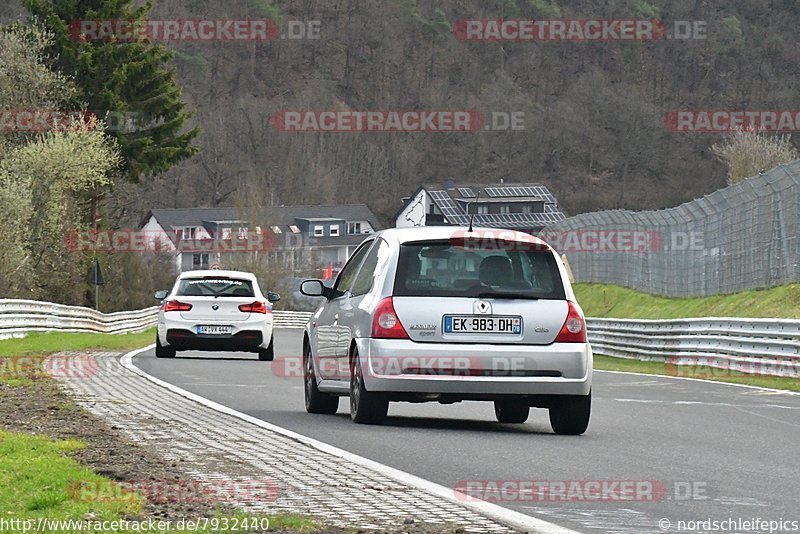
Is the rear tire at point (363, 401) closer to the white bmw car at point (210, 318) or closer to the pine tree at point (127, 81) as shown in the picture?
the white bmw car at point (210, 318)

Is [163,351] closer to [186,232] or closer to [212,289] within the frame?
[212,289]

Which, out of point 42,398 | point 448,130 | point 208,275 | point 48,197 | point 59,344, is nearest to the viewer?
point 42,398

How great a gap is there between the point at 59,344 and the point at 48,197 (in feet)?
78.2

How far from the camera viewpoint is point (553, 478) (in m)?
9.11

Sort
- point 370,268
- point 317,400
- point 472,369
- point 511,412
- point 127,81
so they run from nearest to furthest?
point 472,369 → point 370,268 → point 511,412 → point 317,400 → point 127,81

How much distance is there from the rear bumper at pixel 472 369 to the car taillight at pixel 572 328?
122 millimetres

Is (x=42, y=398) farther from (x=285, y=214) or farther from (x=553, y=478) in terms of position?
(x=285, y=214)

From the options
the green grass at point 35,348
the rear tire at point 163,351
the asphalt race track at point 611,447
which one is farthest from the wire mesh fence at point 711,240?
the green grass at point 35,348

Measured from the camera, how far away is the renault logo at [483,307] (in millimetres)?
12172

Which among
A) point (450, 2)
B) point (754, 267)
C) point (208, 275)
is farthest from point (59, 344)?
point (450, 2)

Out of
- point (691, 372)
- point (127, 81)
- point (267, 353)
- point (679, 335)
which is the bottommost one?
point (691, 372)

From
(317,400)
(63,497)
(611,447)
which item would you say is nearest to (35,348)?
(317,400)

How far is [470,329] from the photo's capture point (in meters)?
12.2

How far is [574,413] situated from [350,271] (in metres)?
3.03
